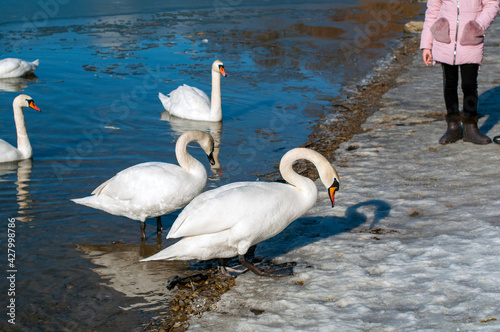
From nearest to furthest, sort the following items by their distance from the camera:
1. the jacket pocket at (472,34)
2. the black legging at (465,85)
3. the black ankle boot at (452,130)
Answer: the jacket pocket at (472,34) < the black legging at (465,85) < the black ankle boot at (452,130)

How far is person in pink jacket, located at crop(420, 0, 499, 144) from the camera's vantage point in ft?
21.5

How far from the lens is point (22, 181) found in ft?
23.9

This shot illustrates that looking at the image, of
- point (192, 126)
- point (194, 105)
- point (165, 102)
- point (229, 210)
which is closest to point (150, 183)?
point (229, 210)

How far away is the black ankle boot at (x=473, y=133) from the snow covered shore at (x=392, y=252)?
8cm

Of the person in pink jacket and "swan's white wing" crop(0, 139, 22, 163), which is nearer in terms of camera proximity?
the person in pink jacket

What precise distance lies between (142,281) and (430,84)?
8.91 m

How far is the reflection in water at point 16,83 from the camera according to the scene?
11.9m

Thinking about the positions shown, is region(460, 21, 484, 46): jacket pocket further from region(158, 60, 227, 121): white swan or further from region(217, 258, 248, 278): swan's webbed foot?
region(158, 60, 227, 121): white swan

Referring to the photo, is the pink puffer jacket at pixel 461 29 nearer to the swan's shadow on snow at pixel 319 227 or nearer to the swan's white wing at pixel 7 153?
the swan's shadow on snow at pixel 319 227

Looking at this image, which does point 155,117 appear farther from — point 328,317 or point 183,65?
point 328,317

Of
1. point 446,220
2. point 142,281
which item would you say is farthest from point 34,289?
point 446,220

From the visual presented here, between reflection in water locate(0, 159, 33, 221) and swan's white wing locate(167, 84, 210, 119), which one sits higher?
swan's white wing locate(167, 84, 210, 119)

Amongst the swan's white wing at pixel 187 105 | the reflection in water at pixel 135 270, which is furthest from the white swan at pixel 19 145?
the reflection in water at pixel 135 270

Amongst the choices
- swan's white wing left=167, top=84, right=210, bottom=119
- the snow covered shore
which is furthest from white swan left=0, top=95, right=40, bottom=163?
the snow covered shore
